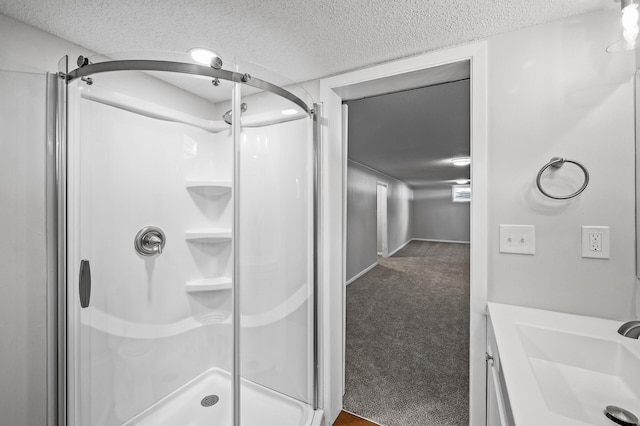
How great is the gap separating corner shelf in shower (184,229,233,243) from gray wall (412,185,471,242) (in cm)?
1029

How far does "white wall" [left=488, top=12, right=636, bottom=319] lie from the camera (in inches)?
42.8

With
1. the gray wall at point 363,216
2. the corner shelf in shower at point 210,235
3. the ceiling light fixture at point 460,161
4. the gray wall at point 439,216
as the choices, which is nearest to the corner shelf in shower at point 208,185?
the corner shelf in shower at point 210,235

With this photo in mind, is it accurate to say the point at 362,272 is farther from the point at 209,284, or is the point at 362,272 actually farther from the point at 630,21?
the point at 630,21

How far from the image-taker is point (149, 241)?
4.58 ft

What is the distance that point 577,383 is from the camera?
824 millimetres

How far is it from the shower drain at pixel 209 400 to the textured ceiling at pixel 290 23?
184 cm

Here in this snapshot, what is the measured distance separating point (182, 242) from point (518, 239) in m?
1.69

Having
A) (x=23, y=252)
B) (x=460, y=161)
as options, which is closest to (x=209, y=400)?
(x=23, y=252)

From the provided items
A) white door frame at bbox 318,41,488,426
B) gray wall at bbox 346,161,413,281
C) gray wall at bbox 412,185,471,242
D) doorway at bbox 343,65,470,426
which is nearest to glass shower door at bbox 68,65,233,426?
white door frame at bbox 318,41,488,426

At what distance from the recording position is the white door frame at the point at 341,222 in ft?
4.31

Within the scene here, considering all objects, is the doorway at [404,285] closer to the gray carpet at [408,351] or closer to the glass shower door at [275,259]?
the gray carpet at [408,351]

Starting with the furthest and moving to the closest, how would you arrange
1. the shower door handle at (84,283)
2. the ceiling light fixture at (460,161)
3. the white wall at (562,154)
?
1. the ceiling light fixture at (460,161)
2. the shower door handle at (84,283)
3. the white wall at (562,154)

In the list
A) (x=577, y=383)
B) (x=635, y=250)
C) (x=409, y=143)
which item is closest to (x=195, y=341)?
(x=577, y=383)

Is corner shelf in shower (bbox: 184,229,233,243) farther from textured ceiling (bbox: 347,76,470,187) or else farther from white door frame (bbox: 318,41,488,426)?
textured ceiling (bbox: 347,76,470,187)
